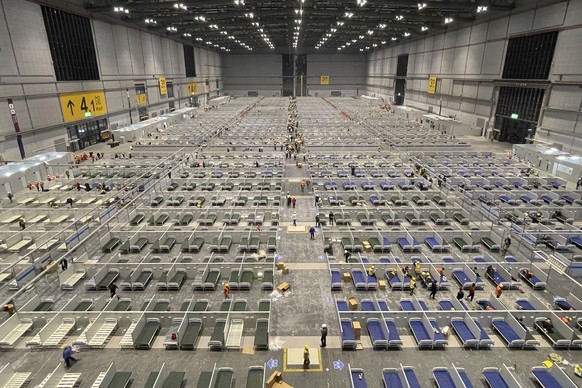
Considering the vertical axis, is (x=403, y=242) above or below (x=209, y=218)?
below

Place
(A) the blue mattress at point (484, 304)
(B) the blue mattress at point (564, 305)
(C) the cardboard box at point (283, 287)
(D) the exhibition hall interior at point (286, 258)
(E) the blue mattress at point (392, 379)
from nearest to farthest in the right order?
Answer: (E) the blue mattress at point (392, 379)
(D) the exhibition hall interior at point (286, 258)
(B) the blue mattress at point (564, 305)
(A) the blue mattress at point (484, 304)
(C) the cardboard box at point (283, 287)

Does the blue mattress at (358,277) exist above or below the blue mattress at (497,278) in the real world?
above

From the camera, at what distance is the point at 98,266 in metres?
20.2

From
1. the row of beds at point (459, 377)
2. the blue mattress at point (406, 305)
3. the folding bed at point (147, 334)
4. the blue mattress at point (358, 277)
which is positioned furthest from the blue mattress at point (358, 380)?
the folding bed at point (147, 334)

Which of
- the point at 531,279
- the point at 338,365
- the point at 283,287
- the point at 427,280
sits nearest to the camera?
the point at 338,365

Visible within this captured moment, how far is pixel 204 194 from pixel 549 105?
45.9m

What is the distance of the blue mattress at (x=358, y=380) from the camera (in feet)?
42.9

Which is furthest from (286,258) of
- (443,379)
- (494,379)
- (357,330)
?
(494,379)

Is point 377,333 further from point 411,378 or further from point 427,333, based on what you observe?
point 411,378

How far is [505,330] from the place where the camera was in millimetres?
15664

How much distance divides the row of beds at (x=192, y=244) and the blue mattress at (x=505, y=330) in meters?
13.1

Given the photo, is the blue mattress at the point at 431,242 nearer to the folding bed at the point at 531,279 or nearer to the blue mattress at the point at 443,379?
the folding bed at the point at 531,279

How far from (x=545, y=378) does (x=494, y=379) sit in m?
1.97

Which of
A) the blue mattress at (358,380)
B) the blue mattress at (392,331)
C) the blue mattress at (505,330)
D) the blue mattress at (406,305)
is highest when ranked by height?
the blue mattress at (392,331)
